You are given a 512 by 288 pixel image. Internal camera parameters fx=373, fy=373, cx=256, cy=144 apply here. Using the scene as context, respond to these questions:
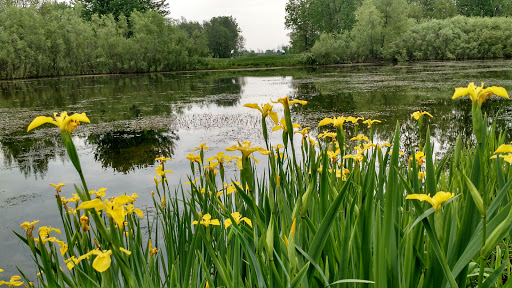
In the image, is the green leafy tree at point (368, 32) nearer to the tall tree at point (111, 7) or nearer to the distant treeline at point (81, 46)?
the distant treeline at point (81, 46)

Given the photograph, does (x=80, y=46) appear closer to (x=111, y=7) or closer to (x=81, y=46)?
(x=81, y=46)

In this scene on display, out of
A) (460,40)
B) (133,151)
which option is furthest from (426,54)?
(133,151)

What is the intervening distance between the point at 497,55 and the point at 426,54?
193 inches

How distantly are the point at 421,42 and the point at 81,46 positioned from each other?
2581 cm

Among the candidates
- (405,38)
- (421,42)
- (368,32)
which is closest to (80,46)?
(368,32)

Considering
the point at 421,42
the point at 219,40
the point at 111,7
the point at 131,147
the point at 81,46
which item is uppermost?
the point at 111,7

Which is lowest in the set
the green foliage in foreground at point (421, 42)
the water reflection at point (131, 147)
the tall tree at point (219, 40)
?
the water reflection at point (131, 147)

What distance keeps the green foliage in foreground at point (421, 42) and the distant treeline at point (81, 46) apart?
1144 cm

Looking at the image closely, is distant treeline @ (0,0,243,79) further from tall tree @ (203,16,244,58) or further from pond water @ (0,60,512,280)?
pond water @ (0,60,512,280)

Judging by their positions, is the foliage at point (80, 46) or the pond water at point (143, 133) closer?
the pond water at point (143, 133)

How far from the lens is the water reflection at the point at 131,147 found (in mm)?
5168

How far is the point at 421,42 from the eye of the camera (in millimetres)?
29078

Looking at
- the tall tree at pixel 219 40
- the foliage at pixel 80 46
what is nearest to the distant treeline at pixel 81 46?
the foliage at pixel 80 46

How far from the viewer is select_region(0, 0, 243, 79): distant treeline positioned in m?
25.4
